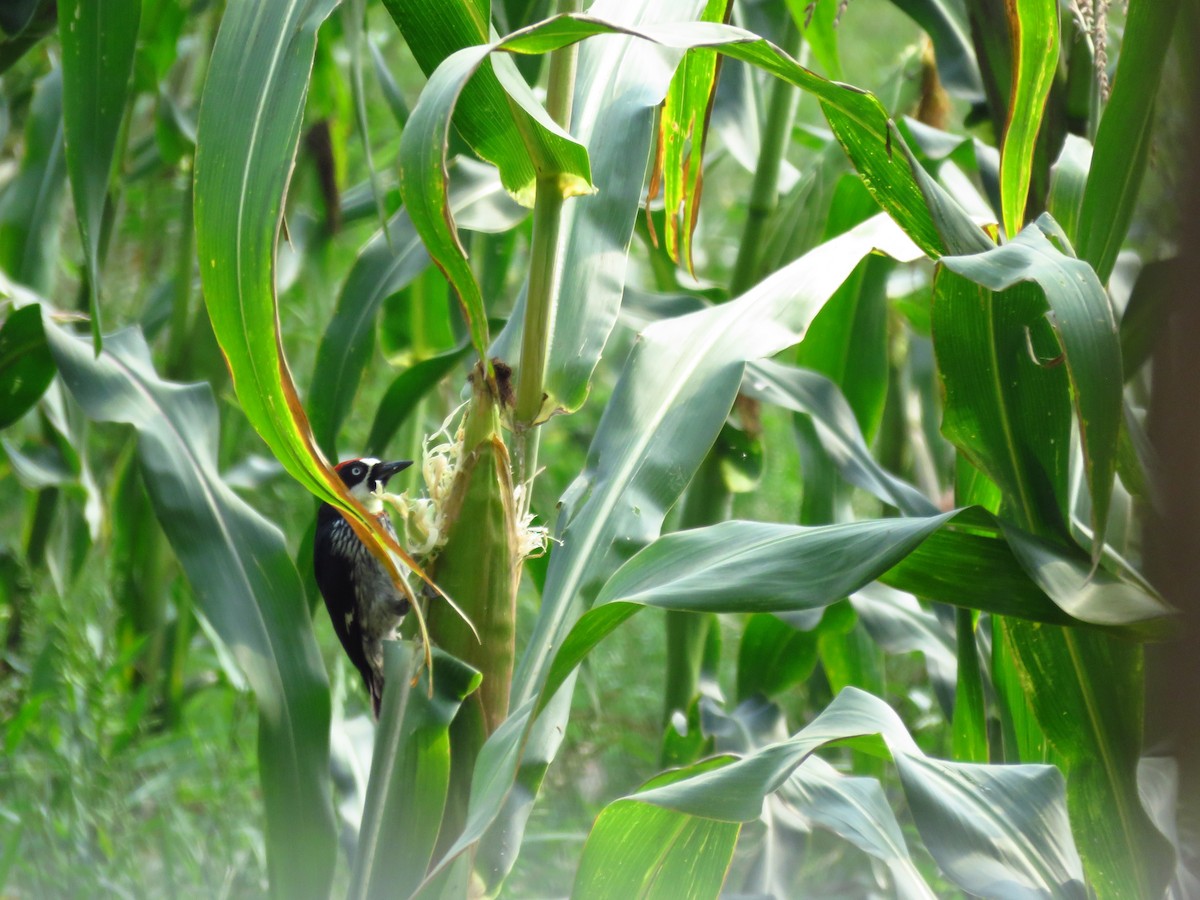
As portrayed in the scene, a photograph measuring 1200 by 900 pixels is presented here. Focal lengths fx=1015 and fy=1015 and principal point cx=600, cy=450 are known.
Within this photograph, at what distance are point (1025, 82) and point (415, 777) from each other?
64 cm

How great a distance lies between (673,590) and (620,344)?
1239 millimetres

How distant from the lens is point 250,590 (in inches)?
32.8

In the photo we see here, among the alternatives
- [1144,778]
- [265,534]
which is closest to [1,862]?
[265,534]

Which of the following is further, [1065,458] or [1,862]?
[1,862]

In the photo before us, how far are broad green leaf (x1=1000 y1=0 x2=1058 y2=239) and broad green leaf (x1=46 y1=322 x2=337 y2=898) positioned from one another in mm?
640

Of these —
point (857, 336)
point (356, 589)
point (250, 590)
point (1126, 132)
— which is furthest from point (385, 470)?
point (1126, 132)

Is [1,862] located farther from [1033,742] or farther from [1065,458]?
[1065,458]

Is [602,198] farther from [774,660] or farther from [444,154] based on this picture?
[774,660]

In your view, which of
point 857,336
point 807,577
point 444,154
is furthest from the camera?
point 857,336

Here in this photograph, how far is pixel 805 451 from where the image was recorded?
119 centimetres

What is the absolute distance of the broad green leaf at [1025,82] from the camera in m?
0.71

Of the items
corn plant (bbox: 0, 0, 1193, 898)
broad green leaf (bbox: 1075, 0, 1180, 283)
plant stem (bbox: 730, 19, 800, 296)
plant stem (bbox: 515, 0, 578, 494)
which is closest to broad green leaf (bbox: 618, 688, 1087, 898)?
corn plant (bbox: 0, 0, 1193, 898)

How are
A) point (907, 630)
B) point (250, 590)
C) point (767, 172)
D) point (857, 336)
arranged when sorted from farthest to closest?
point (767, 172)
point (857, 336)
point (907, 630)
point (250, 590)

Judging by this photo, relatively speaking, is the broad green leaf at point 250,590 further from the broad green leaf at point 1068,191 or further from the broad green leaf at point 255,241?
the broad green leaf at point 1068,191
